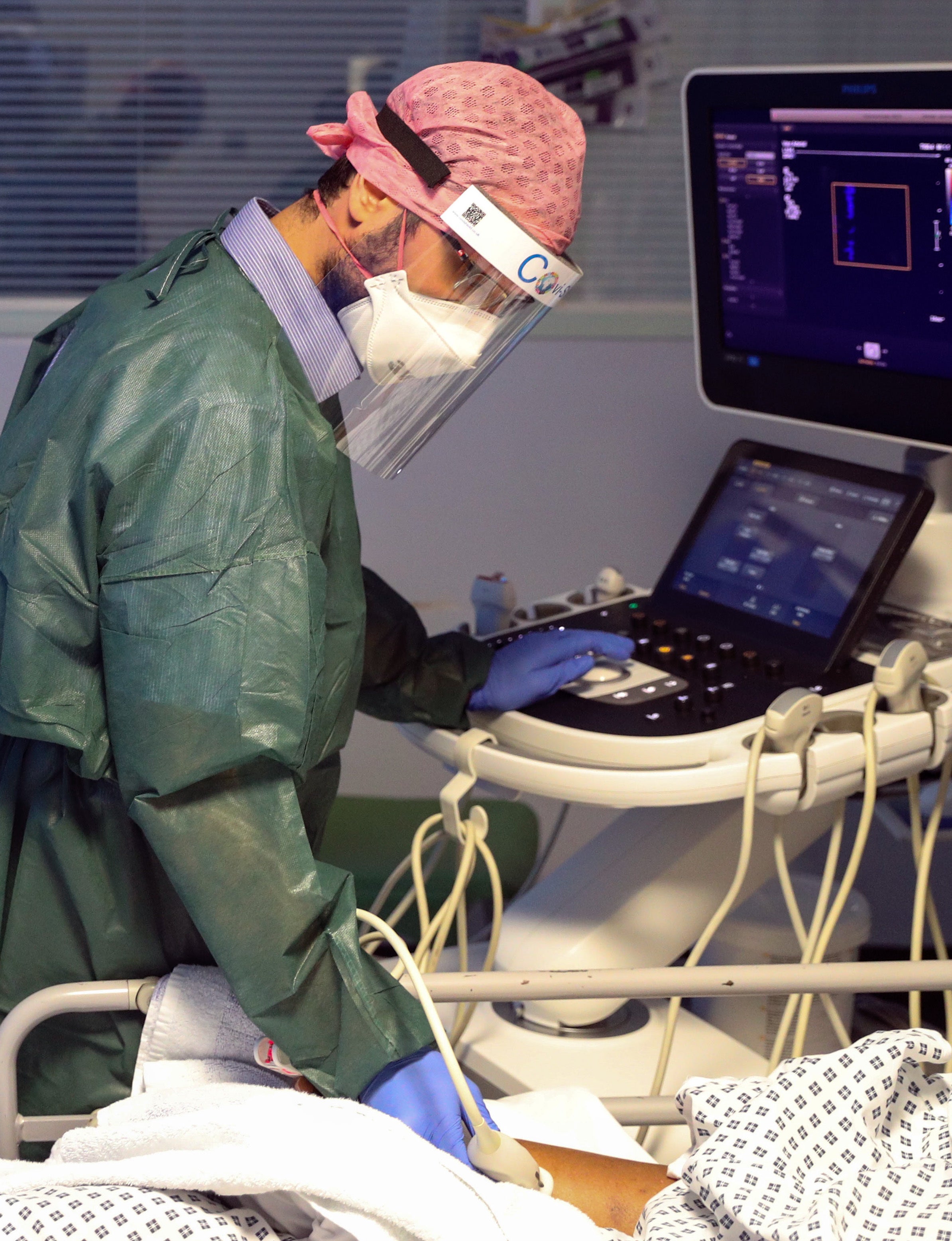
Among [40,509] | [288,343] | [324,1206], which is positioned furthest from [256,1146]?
[288,343]

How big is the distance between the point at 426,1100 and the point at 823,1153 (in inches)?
12.0

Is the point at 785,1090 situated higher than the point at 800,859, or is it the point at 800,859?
the point at 785,1090

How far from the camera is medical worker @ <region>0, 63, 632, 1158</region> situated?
1011 mm

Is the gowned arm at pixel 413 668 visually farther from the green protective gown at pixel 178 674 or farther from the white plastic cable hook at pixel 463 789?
the green protective gown at pixel 178 674

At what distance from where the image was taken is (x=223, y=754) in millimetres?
996

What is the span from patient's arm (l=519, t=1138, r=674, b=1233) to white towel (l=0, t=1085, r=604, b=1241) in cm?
6

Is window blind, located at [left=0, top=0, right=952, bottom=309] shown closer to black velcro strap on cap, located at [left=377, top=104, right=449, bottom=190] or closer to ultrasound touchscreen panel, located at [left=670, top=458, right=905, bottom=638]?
ultrasound touchscreen panel, located at [left=670, top=458, right=905, bottom=638]

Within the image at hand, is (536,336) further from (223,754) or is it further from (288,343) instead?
(223,754)

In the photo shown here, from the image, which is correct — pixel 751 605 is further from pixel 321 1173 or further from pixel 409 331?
pixel 321 1173

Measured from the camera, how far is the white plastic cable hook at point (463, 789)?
4.56 ft

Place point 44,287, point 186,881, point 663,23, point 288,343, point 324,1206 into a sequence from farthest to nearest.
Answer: point 44,287 < point 663,23 < point 288,343 < point 186,881 < point 324,1206

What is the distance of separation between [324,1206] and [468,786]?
1.92ft

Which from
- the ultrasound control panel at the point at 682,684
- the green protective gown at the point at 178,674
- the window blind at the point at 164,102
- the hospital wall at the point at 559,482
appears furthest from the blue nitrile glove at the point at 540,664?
the window blind at the point at 164,102

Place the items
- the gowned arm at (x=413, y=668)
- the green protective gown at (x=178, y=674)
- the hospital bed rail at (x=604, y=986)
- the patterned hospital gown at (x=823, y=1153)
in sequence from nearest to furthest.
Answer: the patterned hospital gown at (x=823, y=1153) < the green protective gown at (x=178, y=674) < the hospital bed rail at (x=604, y=986) < the gowned arm at (x=413, y=668)
